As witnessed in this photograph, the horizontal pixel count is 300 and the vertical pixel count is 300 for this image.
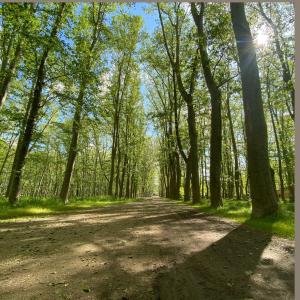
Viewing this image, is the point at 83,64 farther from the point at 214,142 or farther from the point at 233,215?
the point at 233,215

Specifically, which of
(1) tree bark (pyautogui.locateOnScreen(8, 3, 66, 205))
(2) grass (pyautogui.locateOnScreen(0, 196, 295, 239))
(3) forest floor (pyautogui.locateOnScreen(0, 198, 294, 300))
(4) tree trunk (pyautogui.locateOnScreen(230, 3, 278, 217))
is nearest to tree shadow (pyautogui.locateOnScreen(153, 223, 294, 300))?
(3) forest floor (pyautogui.locateOnScreen(0, 198, 294, 300))

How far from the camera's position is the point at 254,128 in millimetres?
10102

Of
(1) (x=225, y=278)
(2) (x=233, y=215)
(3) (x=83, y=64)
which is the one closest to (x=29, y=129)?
(3) (x=83, y=64)

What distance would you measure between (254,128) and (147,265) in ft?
22.8

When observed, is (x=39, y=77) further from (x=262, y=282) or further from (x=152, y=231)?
(x=262, y=282)

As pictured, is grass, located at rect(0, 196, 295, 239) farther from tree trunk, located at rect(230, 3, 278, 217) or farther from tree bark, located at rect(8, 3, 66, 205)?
tree bark, located at rect(8, 3, 66, 205)

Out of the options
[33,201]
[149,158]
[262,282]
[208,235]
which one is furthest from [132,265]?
[149,158]

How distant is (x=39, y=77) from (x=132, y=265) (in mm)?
12021

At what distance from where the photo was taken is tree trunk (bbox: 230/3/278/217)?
9494 mm

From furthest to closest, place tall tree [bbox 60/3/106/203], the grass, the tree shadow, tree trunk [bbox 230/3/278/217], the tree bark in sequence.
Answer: tall tree [bbox 60/3/106/203] < the tree bark < tree trunk [bbox 230/3/278/217] < the grass < the tree shadow

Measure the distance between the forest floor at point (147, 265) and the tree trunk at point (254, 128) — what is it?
2.12 metres

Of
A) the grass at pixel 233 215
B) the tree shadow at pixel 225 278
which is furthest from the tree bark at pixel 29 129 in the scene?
the tree shadow at pixel 225 278

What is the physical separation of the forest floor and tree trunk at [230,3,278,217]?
2123mm

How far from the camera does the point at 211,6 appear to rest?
16.1 m
